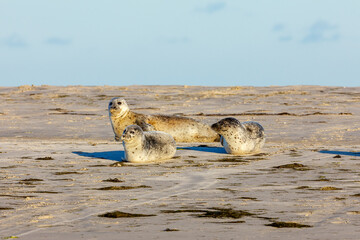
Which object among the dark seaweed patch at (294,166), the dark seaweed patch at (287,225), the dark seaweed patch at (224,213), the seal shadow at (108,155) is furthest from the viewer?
the seal shadow at (108,155)

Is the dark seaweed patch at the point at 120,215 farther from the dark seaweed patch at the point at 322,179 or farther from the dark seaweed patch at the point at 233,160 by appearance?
the dark seaweed patch at the point at 233,160

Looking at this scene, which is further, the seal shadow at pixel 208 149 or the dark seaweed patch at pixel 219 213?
the seal shadow at pixel 208 149

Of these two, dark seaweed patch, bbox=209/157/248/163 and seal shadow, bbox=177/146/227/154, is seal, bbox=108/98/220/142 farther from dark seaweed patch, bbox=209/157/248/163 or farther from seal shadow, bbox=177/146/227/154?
dark seaweed patch, bbox=209/157/248/163

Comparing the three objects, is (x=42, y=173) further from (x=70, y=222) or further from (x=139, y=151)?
(x=70, y=222)

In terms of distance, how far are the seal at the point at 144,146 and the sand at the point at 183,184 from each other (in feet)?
0.80

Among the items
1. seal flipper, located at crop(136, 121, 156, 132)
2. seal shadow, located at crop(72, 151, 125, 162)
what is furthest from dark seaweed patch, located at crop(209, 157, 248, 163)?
seal flipper, located at crop(136, 121, 156, 132)

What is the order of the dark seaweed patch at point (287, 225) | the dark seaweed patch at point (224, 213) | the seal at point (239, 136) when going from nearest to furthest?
the dark seaweed patch at point (287, 225) → the dark seaweed patch at point (224, 213) → the seal at point (239, 136)

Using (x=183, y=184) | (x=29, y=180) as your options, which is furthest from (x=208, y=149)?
(x=29, y=180)

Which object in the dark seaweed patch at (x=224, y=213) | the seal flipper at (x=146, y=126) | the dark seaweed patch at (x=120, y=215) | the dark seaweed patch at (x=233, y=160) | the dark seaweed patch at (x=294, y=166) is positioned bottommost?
the dark seaweed patch at (x=224, y=213)

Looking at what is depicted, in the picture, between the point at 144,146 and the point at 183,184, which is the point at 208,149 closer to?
the point at 144,146

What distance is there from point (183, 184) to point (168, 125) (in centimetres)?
695

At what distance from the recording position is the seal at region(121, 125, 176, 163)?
422 inches

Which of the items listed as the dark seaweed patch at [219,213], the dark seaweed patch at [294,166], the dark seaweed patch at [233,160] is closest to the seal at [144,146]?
the dark seaweed patch at [233,160]

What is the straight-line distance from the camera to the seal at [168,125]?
1516 centimetres
